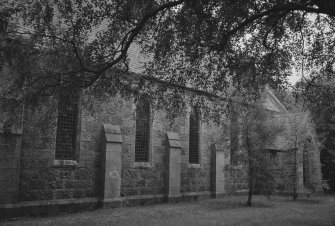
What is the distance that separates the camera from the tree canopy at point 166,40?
28.9 ft

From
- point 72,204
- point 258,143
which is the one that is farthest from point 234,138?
point 72,204

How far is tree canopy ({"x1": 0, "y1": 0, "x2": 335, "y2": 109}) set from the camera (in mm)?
8805

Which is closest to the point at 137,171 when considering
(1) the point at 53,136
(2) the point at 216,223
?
(1) the point at 53,136

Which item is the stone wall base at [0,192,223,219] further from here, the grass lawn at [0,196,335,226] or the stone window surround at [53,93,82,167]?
the stone window surround at [53,93,82,167]

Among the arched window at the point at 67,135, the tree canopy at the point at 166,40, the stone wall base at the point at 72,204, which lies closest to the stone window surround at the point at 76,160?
the arched window at the point at 67,135

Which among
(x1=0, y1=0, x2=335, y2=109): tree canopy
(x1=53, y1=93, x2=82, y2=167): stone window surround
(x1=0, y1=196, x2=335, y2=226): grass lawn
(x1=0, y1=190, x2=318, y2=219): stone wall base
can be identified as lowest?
(x1=0, y1=196, x2=335, y2=226): grass lawn

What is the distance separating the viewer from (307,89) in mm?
11070

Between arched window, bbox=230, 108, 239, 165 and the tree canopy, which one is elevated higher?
the tree canopy

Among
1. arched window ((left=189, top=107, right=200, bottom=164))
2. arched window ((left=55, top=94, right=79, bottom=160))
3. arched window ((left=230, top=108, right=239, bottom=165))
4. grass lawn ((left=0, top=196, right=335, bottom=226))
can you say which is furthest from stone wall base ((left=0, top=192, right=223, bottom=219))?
arched window ((left=230, top=108, right=239, bottom=165))

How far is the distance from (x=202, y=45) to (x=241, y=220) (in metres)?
7.28

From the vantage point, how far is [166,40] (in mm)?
9922

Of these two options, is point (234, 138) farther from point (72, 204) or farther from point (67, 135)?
point (72, 204)

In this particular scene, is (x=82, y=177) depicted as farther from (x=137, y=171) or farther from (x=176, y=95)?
(x=176, y=95)

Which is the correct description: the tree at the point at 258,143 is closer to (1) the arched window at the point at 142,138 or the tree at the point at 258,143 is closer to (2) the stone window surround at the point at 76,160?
(1) the arched window at the point at 142,138
